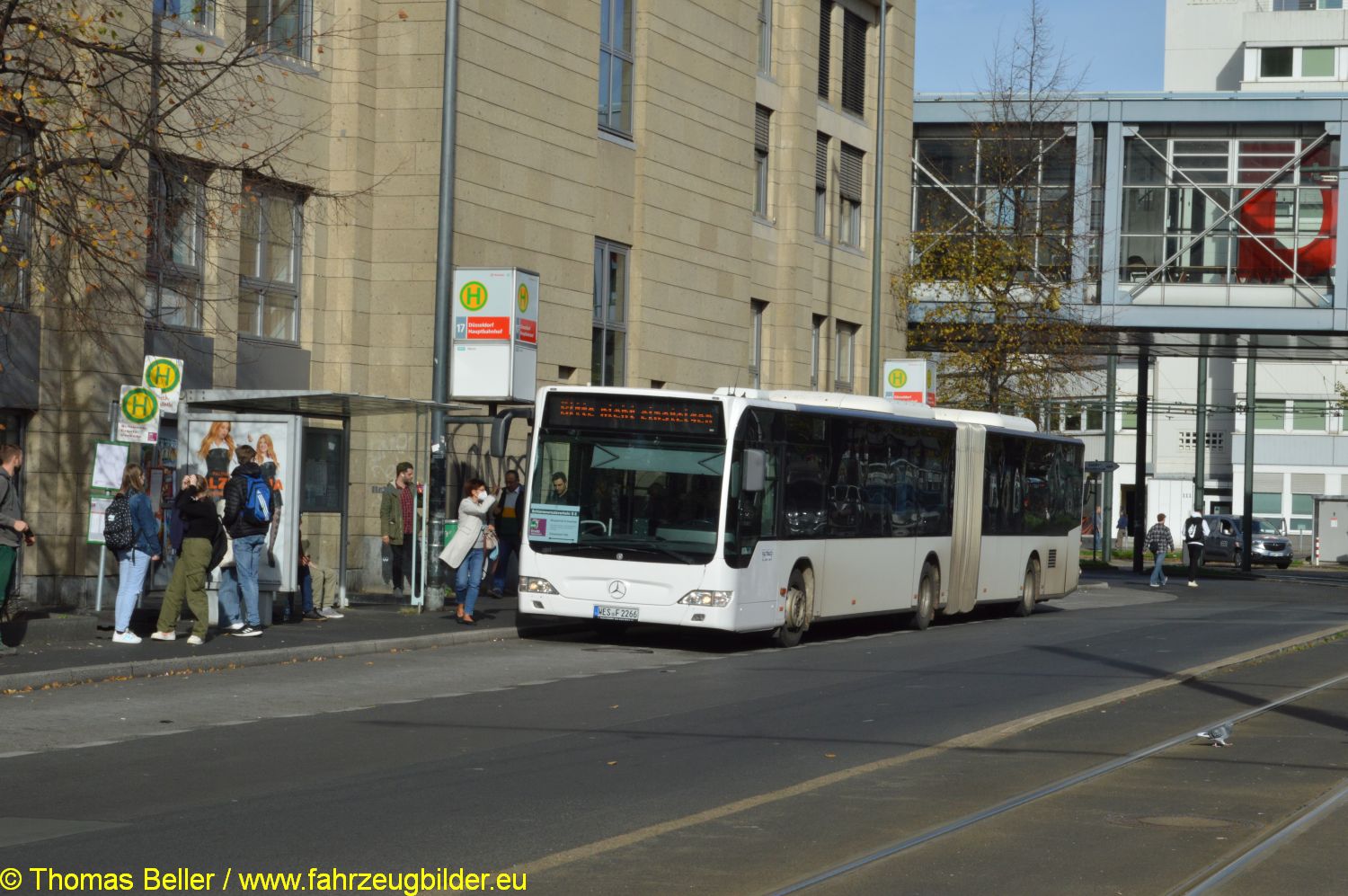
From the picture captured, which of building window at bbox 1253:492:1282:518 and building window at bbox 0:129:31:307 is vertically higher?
building window at bbox 0:129:31:307

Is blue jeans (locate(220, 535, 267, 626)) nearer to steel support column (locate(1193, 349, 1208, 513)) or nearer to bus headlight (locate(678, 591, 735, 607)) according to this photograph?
bus headlight (locate(678, 591, 735, 607))

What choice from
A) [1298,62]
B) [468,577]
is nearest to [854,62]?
[468,577]

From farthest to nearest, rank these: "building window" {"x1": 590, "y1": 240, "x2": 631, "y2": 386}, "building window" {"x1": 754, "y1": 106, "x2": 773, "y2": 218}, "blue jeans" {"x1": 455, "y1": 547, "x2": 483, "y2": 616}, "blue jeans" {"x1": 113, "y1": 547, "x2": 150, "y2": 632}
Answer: "building window" {"x1": 754, "y1": 106, "x2": 773, "y2": 218}, "building window" {"x1": 590, "y1": 240, "x2": 631, "y2": 386}, "blue jeans" {"x1": 455, "y1": 547, "x2": 483, "y2": 616}, "blue jeans" {"x1": 113, "y1": 547, "x2": 150, "y2": 632}

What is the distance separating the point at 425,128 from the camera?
26.9m

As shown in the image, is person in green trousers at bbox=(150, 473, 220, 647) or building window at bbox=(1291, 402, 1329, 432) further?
building window at bbox=(1291, 402, 1329, 432)

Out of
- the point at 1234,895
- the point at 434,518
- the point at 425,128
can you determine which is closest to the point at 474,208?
the point at 425,128

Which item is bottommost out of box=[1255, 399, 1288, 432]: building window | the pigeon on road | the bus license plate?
the pigeon on road

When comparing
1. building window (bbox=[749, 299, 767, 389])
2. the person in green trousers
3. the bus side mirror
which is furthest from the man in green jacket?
building window (bbox=[749, 299, 767, 389])

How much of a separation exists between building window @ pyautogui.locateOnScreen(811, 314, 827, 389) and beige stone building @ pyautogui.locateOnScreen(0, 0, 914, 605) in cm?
8

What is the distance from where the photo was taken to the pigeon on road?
12.3 m

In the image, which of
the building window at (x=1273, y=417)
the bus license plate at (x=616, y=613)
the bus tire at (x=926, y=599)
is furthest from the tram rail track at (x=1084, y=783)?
the building window at (x=1273, y=417)

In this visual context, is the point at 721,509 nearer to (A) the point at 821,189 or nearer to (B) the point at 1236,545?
(A) the point at 821,189

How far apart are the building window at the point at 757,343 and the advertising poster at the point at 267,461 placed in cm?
1878

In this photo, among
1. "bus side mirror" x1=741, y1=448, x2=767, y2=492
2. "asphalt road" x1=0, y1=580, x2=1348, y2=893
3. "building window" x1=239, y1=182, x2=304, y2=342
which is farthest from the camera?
"building window" x1=239, y1=182, x2=304, y2=342
